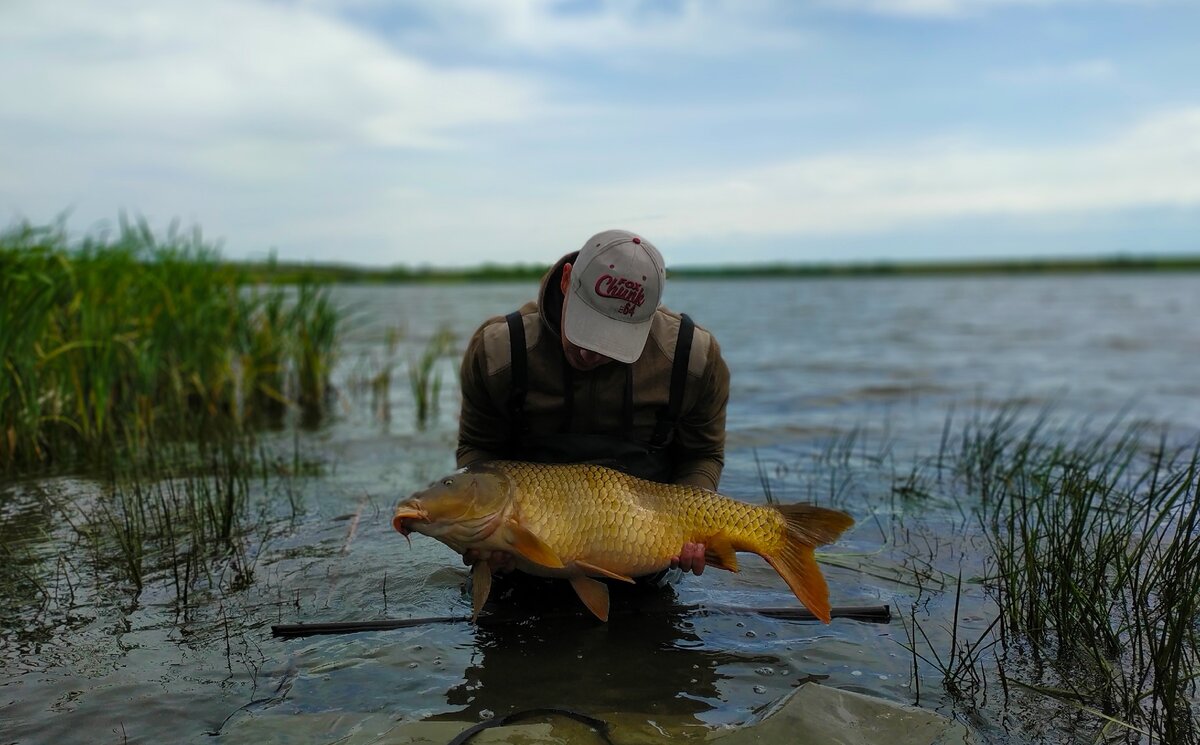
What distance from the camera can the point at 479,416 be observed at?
4.31 m

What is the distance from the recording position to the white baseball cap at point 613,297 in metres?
3.72

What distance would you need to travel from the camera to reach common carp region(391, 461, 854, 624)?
3.47 meters

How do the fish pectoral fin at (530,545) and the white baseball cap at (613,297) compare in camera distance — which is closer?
the fish pectoral fin at (530,545)

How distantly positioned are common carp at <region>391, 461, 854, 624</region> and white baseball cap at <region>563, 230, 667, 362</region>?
496 mm

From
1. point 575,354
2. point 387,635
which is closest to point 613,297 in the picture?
point 575,354

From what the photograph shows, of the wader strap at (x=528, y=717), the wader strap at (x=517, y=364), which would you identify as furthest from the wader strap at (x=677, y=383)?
the wader strap at (x=528, y=717)

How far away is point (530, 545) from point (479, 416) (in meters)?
0.94

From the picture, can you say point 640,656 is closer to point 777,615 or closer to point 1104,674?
point 777,615

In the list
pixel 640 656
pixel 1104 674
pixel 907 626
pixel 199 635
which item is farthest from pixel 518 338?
pixel 1104 674

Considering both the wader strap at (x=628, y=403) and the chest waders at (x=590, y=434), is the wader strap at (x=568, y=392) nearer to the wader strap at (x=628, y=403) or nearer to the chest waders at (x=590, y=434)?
the chest waders at (x=590, y=434)

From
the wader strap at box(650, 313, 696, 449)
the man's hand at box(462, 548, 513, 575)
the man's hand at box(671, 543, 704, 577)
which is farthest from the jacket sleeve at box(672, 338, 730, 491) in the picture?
the man's hand at box(462, 548, 513, 575)

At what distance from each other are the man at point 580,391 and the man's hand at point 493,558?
0.57 metres

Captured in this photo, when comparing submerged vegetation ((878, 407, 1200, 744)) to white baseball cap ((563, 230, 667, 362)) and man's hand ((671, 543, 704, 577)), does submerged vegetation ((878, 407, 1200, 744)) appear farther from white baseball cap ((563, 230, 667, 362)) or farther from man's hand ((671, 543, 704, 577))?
white baseball cap ((563, 230, 667, 362))

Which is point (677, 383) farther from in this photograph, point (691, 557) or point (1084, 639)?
point (1084, 639)
